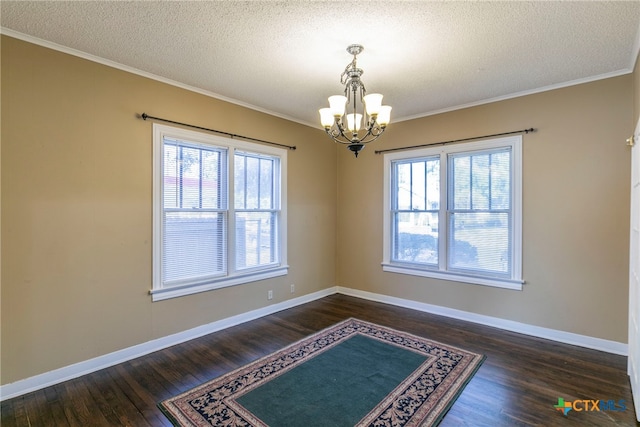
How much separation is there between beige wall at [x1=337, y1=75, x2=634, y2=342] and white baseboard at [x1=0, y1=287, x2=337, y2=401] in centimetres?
276

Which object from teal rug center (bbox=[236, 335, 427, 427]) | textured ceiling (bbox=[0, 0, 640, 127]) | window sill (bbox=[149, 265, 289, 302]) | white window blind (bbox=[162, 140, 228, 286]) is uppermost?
textured ceiling (bbox=[0, 0, 640, 127])

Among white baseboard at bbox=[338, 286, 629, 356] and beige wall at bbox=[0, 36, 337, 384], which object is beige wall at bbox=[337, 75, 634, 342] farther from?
beige wall at bbox=[0, 36, 337, 384]

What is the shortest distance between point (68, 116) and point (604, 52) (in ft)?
15.2

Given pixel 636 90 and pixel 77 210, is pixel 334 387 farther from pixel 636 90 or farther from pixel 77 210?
pixel 636 90

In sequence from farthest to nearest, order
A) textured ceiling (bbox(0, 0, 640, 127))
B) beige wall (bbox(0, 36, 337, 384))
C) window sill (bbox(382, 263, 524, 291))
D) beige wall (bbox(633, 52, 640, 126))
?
window sill (bbox(382, 263, 524, 291))
beige wall (bbox(633, 52, 640, 126))
beige wall (bbox(0, 36, 337, 384))
textured ceiling (bbox(0, 0, 640, 127))

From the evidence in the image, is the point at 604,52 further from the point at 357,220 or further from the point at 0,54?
the point at 0,54

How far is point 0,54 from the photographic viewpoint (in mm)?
2404

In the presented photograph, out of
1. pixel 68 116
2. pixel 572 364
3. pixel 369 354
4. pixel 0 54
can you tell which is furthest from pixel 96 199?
pixel 572 364

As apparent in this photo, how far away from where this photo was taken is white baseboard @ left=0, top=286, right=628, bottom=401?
258 cm

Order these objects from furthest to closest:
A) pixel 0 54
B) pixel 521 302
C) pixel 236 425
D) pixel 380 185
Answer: pixel 380 185 → pixel 521 302 → pixel 0 54 → pixel 236 425

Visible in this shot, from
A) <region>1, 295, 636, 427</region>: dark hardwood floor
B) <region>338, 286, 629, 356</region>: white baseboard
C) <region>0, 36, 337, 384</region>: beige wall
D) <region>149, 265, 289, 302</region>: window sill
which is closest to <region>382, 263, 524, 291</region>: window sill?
<region>338, 286, 629, 356</region>: white baseboard

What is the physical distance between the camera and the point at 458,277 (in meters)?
4.23

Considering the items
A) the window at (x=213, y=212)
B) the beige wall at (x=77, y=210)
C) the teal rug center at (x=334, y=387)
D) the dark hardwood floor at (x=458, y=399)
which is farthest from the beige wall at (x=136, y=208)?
the teal rug center at (x=334, y=387)

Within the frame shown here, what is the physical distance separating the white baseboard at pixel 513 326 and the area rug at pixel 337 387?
1.01 m
